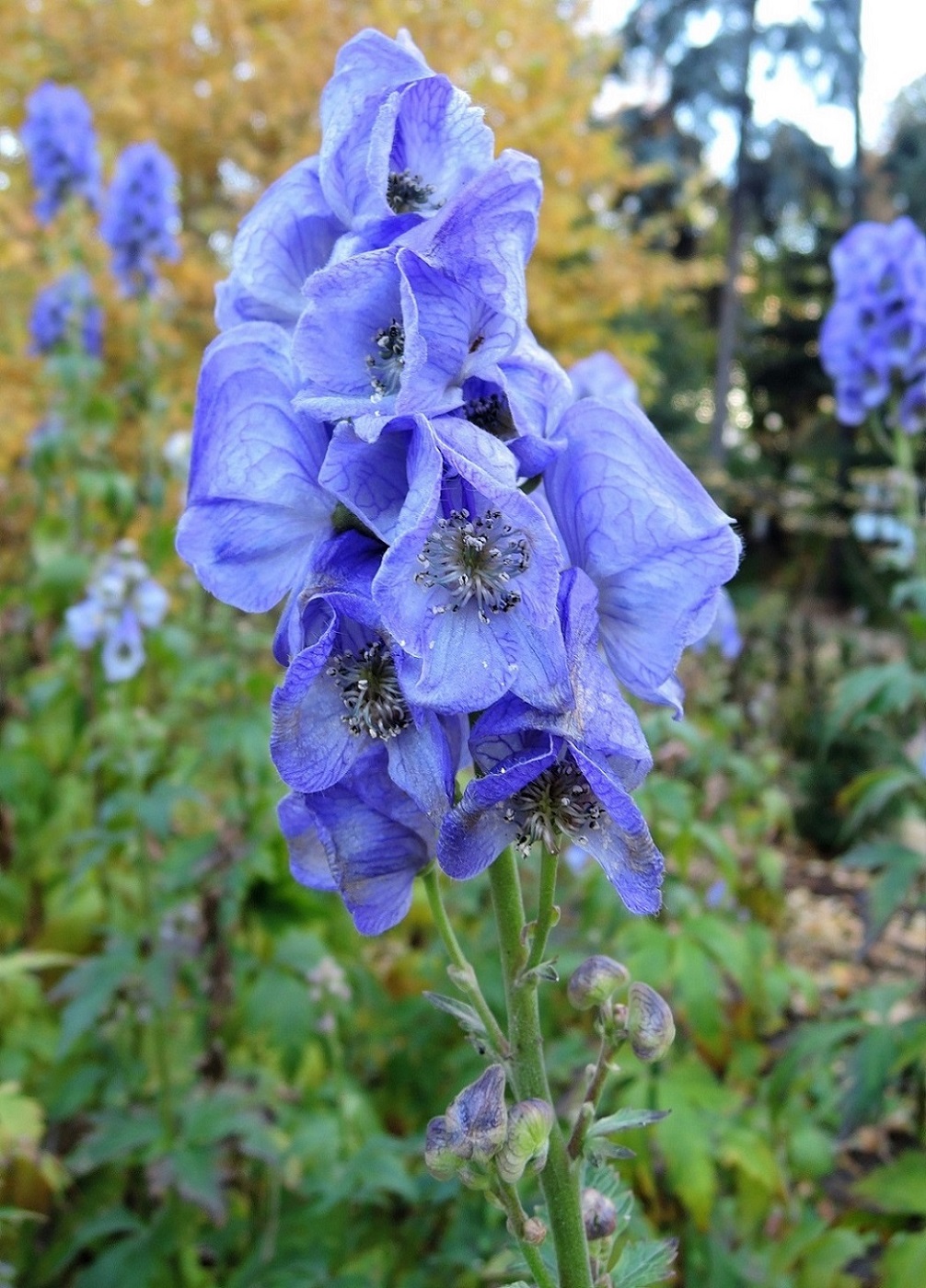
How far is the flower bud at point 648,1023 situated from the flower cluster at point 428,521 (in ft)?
0.56

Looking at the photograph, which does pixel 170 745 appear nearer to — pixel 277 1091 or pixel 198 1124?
pixel 277 1091

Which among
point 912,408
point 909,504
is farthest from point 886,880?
point 912,408

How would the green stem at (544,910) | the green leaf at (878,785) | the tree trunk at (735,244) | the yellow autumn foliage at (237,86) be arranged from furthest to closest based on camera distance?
the tree trunk at (735,244)
the yellow autumn foliage at (237,86)
the green leaf at (878,785)
the green stem at (544,910)

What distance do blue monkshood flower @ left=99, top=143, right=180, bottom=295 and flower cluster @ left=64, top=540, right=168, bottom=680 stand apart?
6.25 feet

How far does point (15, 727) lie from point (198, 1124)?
6.55 ft

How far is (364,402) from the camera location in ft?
2.99

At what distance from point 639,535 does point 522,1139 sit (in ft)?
1.72

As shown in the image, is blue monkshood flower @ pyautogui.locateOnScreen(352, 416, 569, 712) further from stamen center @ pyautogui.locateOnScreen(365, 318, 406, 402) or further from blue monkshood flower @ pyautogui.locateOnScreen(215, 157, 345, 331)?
blue monkshood flower @ pyautogui.locateOnScreen(215, 157, 345, 331)

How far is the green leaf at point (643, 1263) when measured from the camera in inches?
41.2

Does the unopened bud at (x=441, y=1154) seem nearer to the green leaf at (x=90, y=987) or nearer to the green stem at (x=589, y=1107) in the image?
the green stem at (x=589, y=1107)

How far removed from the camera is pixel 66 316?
4625mm

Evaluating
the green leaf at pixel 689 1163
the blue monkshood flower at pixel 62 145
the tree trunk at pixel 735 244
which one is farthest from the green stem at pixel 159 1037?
the tree trunk at pixel 735 244

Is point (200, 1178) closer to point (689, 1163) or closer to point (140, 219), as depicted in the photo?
point (689, 1163)

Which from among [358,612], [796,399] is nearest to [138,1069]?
[358,612]
